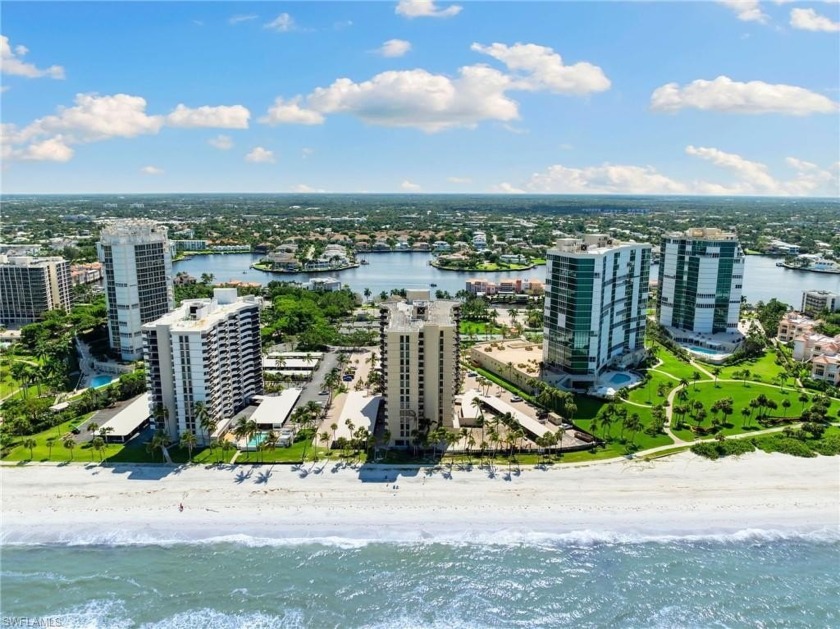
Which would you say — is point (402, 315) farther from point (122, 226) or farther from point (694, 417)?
point (122, 226)

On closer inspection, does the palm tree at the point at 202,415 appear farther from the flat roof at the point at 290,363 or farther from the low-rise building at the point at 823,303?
the low-rise building at the point at 823,303

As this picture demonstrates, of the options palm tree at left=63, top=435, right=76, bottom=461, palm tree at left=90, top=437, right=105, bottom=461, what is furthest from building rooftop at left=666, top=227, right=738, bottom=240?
palm tree at left=63, top=435, right=76, bottom=461

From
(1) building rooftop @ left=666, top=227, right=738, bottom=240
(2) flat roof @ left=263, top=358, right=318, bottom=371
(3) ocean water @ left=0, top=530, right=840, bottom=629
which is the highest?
(1) building rooftop @ left=666, top=227, right=738, bottom=240

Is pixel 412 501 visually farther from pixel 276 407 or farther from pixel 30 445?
pixel 30 445

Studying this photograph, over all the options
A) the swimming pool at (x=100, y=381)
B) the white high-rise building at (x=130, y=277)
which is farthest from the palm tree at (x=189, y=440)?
the white high-rise building at (x=130, y=277)

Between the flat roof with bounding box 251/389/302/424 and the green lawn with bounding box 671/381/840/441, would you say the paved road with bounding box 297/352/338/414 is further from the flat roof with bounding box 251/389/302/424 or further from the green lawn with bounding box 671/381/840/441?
the green lawn with bounding box 671/381/840/441

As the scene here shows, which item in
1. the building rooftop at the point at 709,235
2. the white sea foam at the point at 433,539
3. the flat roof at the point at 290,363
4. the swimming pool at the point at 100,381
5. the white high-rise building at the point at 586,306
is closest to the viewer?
the white sea foam at the point at 433,539

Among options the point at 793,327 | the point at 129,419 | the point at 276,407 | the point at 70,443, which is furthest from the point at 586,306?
the point at 70,443
